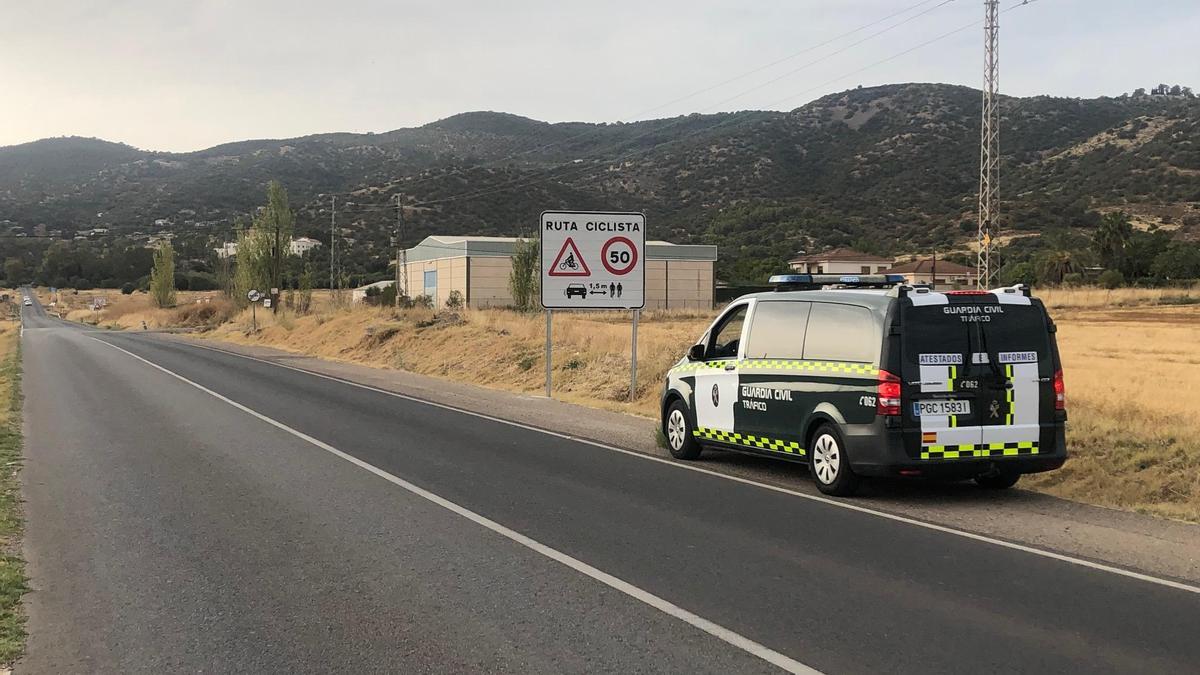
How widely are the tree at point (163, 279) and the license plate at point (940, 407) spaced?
92022mm

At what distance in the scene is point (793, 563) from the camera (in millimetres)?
6605

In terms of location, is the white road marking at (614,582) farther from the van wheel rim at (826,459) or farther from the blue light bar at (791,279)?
the blue light bar at (791,279)

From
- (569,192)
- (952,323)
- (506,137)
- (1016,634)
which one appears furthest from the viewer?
(506,137)

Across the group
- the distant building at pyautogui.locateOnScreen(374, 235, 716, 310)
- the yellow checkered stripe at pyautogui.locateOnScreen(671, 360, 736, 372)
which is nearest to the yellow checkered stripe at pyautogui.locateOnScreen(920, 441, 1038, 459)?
the yellow checkered stripe at pyautogui.locateOnScreen(671, 360, 736, 372)

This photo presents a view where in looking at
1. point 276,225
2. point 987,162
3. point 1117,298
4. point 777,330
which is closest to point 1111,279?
point 1117,298

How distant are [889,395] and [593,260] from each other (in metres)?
12.0

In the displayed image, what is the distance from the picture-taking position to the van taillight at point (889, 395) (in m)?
8.73

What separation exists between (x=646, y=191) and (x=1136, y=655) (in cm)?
11427

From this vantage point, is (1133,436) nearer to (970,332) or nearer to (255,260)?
(970,332)

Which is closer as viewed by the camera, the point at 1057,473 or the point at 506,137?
the point at 1057,473

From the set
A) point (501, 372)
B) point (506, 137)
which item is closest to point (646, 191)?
point (506, 137)

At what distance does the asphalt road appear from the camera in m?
4.87

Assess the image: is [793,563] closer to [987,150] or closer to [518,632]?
[518,632]

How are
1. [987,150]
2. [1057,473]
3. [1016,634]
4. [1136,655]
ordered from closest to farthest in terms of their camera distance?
[1136,655] < [1016,634] < [1057,473] < [987,150]
